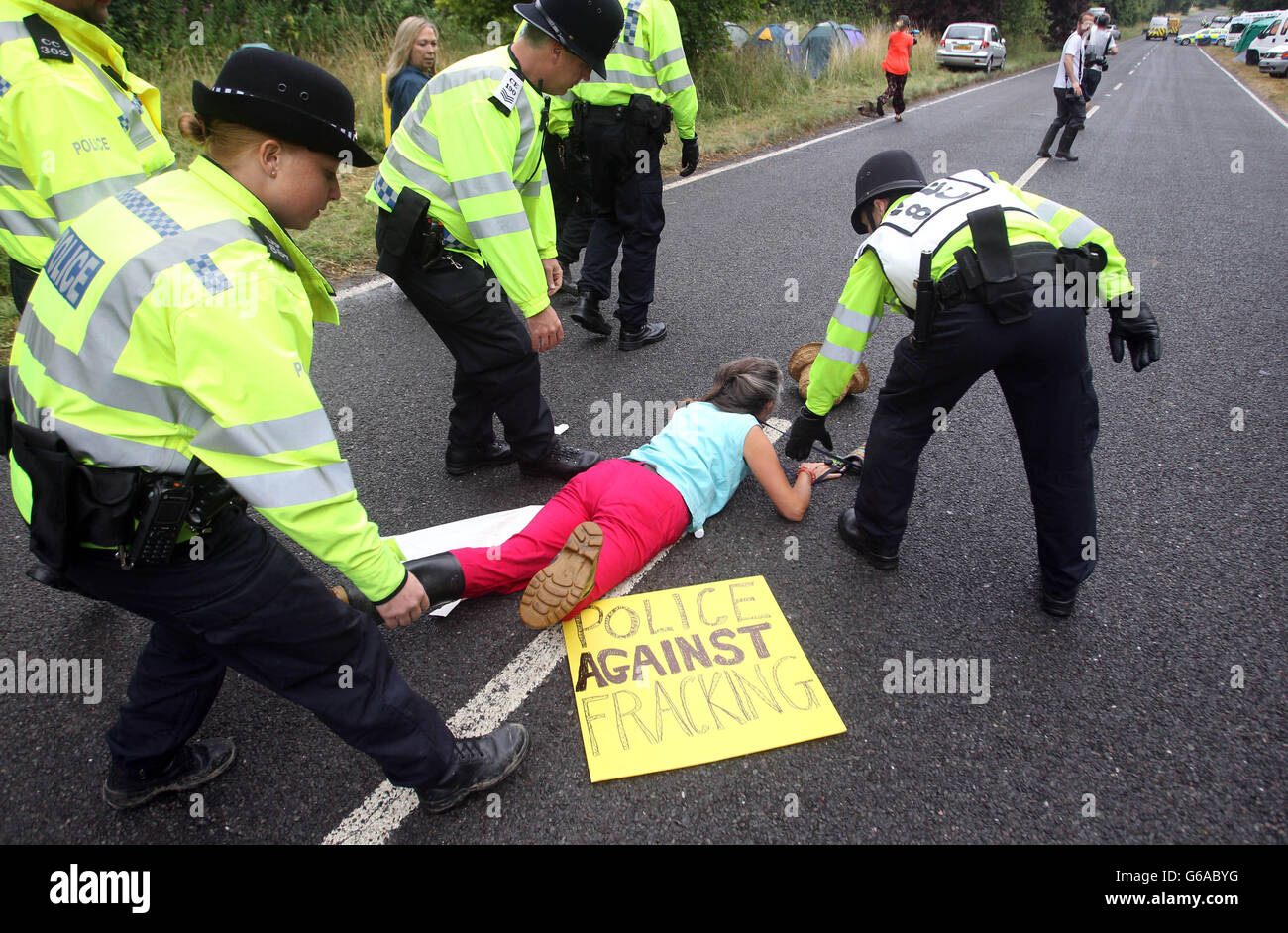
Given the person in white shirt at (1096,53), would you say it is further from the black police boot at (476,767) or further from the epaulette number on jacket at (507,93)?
the black police boot at (476,767)

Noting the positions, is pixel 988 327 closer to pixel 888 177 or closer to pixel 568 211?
pixel 888 177

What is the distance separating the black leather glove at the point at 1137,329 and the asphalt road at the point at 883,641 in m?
0.93

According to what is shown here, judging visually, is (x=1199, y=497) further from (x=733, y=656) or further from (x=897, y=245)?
(x=733, y=656)

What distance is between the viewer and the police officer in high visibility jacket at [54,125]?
7.18 feet

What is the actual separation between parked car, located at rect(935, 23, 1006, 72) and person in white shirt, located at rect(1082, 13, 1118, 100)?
13.8 meters

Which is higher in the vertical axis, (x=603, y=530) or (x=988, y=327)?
(x=988, y=327)

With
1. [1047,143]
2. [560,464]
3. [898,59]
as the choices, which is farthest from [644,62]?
[898,59]

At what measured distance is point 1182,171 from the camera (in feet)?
33.7

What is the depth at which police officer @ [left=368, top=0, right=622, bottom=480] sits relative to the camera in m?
2.53

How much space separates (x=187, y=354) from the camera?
51.4 inches

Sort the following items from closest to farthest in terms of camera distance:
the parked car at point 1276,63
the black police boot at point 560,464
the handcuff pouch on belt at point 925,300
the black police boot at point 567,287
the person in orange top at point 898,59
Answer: the handcuff pouch on belt at point 925,300 < the black police boot at point 560,464 < the black police boot at point 567,287 < the person in orange top at point 898,59 < the parked car at point 1276,63

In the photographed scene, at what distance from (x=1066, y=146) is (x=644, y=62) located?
9.02 m

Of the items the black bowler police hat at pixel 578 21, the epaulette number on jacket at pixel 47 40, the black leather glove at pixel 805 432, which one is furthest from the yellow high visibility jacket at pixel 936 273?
the epaulette number on jacket at pixel 47 40

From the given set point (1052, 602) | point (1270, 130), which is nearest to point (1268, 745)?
point (1052, 602)
